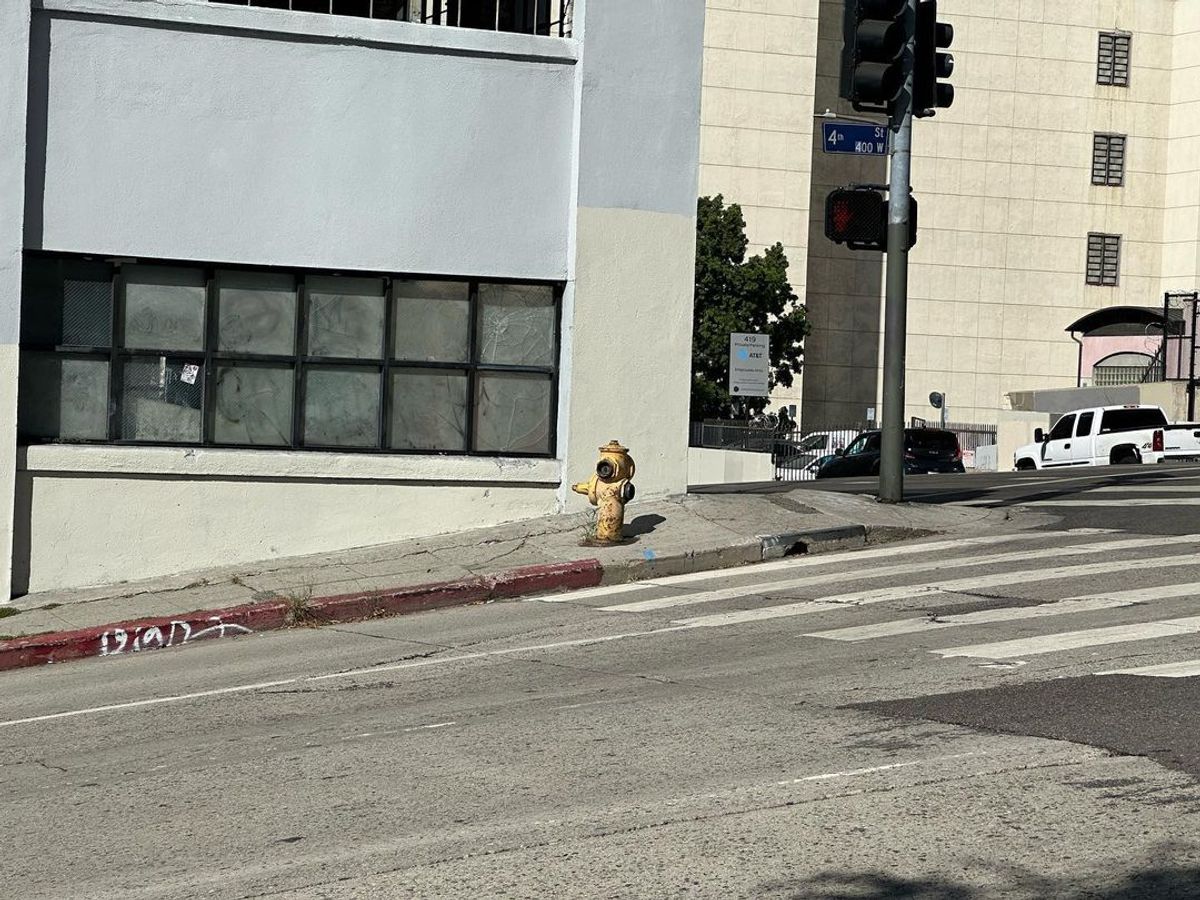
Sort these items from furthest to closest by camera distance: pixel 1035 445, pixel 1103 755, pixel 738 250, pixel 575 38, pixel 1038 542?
1. pixel 738 250
2. pixel 1035 445
3. pixel 575 38
4. pixel 1038 542
5. pixel 1103 755

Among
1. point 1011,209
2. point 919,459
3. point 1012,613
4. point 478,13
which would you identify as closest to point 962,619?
point 1012,613

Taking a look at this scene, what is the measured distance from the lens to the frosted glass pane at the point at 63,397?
50.3 ft

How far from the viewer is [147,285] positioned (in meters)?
15.6

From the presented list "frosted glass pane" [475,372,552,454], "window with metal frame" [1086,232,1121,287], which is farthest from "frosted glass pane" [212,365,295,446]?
"window with metal frame" [1086,232,1121,287]

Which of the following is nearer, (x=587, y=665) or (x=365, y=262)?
(x=587, y=665)

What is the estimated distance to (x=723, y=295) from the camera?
6059cm

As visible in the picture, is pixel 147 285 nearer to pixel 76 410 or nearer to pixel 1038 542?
pixel 76 410

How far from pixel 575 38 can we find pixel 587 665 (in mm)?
7859

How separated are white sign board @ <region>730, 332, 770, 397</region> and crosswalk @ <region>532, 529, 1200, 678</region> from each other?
50.4 feet

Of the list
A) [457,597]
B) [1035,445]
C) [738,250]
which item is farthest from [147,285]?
[738,250]

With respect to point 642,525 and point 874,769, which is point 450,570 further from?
point 874,769

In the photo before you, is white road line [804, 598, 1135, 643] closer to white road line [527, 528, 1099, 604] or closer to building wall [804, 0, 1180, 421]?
white road line [527, 528, 1099, 604]

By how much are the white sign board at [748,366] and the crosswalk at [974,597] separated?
15.3 metres

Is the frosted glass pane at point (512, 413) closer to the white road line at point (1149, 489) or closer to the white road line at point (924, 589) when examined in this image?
the white road line at point (924, 589)
